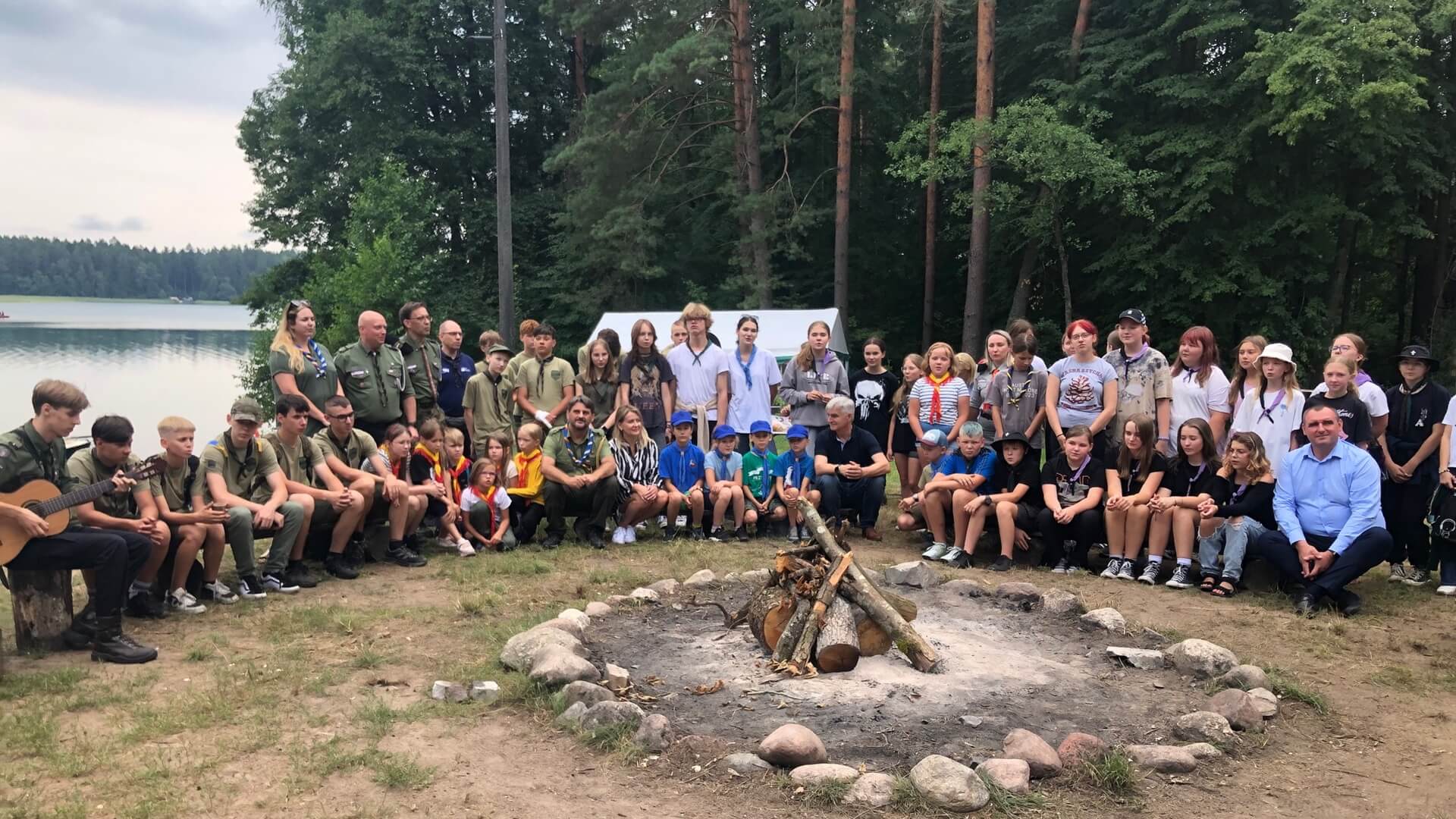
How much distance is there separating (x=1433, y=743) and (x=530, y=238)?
24807mm

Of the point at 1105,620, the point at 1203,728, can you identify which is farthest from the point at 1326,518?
the point at 1203,728

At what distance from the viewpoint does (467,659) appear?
5.10 metres

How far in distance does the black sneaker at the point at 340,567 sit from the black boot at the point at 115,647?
1767 mm

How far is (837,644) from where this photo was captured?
15.8ft

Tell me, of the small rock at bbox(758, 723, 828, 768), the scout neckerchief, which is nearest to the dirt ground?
the small rock at bbox(758, 723, 828, 768)

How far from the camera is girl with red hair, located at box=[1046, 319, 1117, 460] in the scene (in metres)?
7.36

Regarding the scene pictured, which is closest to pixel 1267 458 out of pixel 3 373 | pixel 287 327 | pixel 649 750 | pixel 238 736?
pixel 649 750

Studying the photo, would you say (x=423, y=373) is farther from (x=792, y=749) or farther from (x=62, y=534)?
(x=792, y=749)

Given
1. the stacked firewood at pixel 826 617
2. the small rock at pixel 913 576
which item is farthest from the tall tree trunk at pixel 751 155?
the stacked firewood at pixel 826 617

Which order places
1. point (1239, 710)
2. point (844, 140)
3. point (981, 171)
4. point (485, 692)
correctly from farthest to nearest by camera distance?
point (844, 140) < point (981, 171) < point (485, 692) < point (1239, 710)

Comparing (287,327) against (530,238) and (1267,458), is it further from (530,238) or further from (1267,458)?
(530,238)

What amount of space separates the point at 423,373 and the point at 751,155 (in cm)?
1406

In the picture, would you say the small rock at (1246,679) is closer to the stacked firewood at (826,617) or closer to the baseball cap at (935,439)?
the stacked firewood at (826,617)

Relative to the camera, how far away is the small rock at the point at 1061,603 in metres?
6.02
